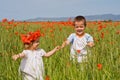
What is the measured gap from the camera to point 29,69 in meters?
3.56

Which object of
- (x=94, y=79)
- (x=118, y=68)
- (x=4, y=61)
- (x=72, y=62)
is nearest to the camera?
(x=94, y=79)

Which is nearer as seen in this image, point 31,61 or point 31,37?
point 31,37

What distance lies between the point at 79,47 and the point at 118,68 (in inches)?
55.6

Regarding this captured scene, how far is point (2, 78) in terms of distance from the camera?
3316mm

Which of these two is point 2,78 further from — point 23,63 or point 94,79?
point 94,79

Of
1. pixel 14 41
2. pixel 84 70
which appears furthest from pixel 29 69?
pixel 14 41

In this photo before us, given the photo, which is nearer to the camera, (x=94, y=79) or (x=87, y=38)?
(x=94, y=79)

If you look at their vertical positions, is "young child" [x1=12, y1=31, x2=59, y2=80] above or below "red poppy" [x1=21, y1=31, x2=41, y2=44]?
below

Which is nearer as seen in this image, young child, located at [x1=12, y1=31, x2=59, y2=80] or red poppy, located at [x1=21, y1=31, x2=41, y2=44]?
red poppy, located at [x1=21, y1=31, x2=41, y2=44]

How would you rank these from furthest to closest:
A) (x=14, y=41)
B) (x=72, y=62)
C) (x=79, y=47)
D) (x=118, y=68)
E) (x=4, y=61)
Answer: (x=14, y=41) < (x=79, y=47) < (x=4, y=61) < (x=72, y=62) < (x=118, y=68)

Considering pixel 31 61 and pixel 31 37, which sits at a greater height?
pixel 31 37

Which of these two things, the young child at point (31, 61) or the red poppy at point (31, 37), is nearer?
the red poppy at point (31, 37)

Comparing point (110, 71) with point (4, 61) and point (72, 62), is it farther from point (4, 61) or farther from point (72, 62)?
point (4, 61)

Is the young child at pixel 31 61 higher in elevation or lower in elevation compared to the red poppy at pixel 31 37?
lower
